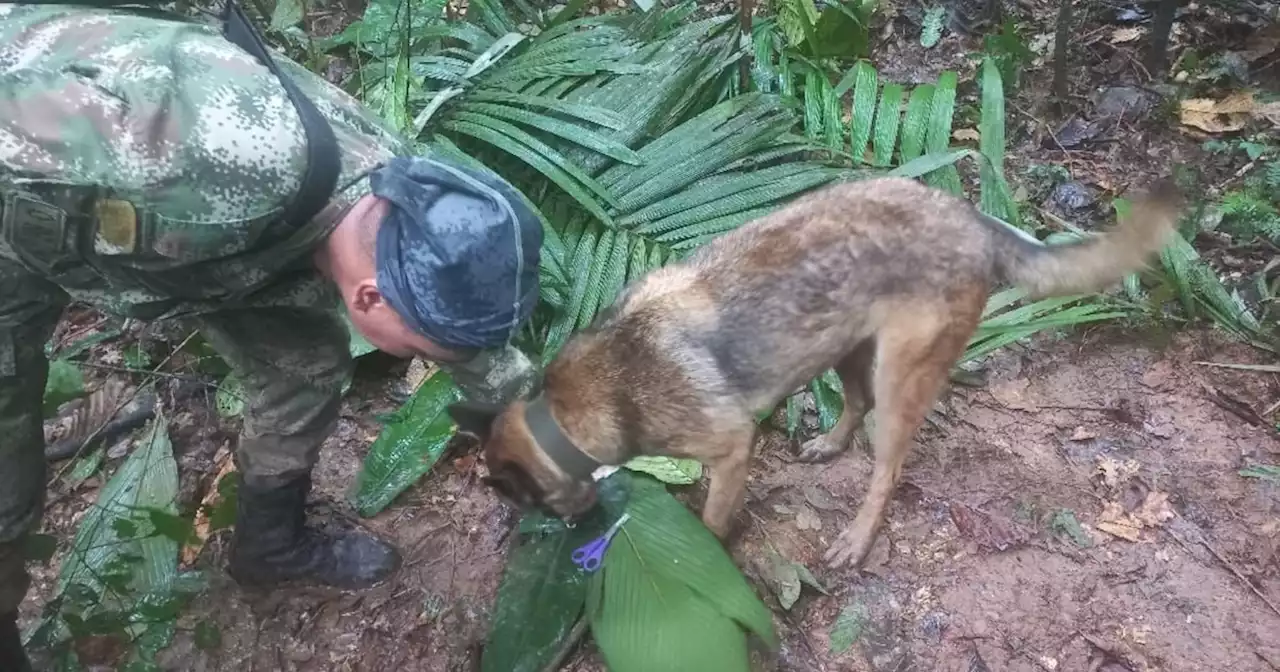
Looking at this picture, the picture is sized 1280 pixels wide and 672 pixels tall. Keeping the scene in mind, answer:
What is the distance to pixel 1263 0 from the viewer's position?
5684mm

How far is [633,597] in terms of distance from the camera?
10.1 feet

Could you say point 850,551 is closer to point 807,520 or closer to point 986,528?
point 807,520

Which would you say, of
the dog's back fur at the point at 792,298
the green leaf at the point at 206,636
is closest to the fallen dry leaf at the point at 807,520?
the dog's back fur at the point at 792,298

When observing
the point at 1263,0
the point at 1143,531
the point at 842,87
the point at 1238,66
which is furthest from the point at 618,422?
the point at 1263,0

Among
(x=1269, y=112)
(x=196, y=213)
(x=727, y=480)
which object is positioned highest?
(x=196, y=213)

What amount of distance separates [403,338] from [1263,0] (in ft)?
19.3

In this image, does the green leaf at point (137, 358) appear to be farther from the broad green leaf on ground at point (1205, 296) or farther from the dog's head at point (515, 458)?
the broad green leaf on ground at point (1205, 296)

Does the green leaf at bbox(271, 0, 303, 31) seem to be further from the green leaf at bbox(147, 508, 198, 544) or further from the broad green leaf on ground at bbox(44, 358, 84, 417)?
the green leaf at bbox(147, 508, 198, 544)

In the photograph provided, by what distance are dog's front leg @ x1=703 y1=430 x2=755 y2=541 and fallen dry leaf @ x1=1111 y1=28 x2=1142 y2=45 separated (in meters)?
4.22

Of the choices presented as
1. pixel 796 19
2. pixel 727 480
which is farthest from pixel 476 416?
pixel 796 19

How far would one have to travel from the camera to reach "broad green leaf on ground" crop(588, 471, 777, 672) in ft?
9.64

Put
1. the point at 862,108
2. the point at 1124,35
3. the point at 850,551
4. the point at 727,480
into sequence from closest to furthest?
the point at 727,480 < the point at 850,551 < the point at 862,108 < the point at 1124,35

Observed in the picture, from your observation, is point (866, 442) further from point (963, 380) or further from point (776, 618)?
point (776, 618)

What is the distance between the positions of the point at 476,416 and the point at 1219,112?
15.0 ft
